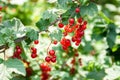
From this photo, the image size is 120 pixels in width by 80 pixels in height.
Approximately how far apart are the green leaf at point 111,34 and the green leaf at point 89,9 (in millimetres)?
1109

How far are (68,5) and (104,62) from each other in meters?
1.25

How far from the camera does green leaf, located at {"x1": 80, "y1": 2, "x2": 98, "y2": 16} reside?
110 inches

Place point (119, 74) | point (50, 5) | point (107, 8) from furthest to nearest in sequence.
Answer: point (107, 8), point (50, 5), point (119, 74)

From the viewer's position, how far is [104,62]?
3871 millimetres

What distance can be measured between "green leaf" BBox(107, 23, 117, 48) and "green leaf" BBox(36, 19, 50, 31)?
130cm

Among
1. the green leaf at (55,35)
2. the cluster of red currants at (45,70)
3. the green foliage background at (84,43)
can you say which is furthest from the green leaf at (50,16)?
the cluster of red currants at (45,70)

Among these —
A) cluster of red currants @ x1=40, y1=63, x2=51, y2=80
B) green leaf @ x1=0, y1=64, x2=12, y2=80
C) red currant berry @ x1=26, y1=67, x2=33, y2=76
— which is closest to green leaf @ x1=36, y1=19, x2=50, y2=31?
green leaf @ x1=0, y1=64, x2=12, y2=80

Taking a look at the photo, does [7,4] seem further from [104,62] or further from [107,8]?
[107,8]

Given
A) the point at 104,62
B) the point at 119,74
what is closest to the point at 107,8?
the point at 104,62

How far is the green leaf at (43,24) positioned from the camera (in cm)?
279

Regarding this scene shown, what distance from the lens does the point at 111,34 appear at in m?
3.92

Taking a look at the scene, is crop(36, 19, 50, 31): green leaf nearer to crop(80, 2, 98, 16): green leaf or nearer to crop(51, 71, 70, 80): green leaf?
crop(80, 2, 98, 16): green leaf

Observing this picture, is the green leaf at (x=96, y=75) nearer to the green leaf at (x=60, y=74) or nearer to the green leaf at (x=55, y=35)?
the green leaf at (x=60, y=74)

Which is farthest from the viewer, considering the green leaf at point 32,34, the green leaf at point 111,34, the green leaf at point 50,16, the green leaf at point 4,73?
the green leaf at point 111,34
